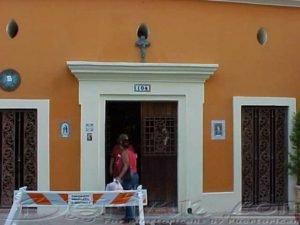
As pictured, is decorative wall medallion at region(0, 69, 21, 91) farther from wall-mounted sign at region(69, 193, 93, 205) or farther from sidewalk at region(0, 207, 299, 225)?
wall-mounted sign at region(69, 193, 93, 205)

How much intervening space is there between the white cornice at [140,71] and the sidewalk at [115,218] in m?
2.69

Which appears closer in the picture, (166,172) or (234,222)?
(234,222)

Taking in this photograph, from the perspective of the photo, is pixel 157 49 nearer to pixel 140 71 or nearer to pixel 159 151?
pixel 140 71

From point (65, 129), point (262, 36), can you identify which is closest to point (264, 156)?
point (262, 36)

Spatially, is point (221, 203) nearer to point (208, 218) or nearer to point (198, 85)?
point (208, 218)

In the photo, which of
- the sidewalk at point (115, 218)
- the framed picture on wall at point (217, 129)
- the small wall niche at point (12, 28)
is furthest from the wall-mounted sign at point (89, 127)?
the framed picture on wall at point (217, 129)

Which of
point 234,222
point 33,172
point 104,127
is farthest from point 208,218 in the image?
point 33,172

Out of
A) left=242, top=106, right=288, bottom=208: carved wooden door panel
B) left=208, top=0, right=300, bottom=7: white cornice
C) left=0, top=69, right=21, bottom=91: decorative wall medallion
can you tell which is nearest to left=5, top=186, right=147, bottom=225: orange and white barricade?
left=0, top=69, right=21, bottom=91: decorative wall medallion

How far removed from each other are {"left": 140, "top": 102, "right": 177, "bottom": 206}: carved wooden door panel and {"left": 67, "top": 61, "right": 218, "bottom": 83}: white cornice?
69 cm

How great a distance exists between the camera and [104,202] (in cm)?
965

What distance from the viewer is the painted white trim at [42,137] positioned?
39.8ft

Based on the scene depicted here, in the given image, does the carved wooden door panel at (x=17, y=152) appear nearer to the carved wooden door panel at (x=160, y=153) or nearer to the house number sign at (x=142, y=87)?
the house number sign at (x=142, y=87)

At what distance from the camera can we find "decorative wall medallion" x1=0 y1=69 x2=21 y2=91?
1204 cm

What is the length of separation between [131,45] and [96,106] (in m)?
1.45
